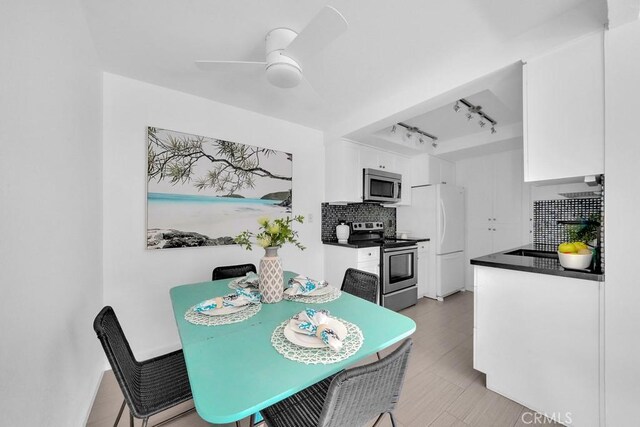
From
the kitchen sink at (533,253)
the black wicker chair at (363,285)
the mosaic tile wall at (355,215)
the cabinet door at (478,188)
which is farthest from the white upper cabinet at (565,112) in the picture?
the cabinet door at (478,188)

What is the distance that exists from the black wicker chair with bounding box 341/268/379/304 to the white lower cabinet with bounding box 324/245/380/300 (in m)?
0.98

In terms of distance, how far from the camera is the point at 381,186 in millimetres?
3605

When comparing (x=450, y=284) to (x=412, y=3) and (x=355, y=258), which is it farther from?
(x=412, y=3)

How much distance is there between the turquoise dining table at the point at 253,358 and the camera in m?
0.70

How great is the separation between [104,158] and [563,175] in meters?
3.29

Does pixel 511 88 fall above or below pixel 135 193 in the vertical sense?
above

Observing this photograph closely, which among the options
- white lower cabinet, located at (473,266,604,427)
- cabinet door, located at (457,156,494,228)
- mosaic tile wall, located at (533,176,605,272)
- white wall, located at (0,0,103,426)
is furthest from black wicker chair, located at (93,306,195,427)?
cabinet door, located at (457,156,494,228)

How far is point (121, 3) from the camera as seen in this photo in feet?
4.65

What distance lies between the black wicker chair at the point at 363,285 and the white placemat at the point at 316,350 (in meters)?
0.77

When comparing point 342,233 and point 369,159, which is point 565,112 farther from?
point 342,233

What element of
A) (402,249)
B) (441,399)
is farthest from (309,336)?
(402,249)

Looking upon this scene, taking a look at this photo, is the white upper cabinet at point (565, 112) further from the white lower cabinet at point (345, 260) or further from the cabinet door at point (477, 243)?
the cabinet door at point (477, 243)

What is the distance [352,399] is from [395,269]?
2.72 metres

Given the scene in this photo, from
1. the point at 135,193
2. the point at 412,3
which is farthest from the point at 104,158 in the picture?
the point at 412,3
